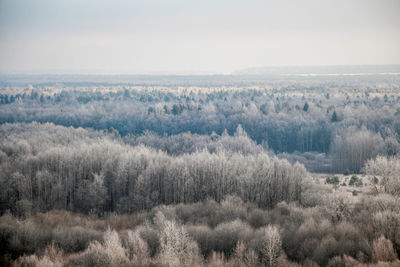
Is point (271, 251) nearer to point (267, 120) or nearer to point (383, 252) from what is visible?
point (383, 252)

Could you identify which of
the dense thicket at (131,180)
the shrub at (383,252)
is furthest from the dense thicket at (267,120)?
the shrub at (383,252)

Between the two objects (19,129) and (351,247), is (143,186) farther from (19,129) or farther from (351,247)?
(19,129)

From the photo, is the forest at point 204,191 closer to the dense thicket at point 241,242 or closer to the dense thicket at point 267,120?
the dense thicket at point 241,242

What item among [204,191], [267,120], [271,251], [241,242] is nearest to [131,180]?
[204,191]

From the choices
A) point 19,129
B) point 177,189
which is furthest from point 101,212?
point 19,129

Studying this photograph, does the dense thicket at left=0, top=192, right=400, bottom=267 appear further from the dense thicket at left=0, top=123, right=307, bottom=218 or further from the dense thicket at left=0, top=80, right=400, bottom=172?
the dense thicket at left=0, top=80, right=400, bottom=172

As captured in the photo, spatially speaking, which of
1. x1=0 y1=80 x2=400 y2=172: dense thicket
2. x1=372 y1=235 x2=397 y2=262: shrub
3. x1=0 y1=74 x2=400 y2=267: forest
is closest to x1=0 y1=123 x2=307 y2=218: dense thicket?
x1=0 y1=74 x2=400 y2=267: forest
